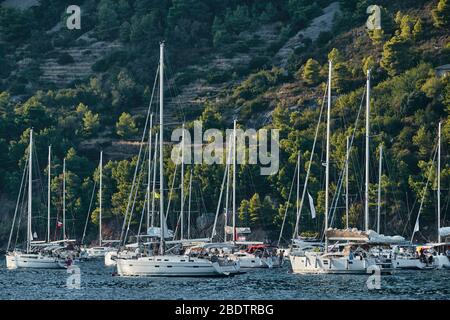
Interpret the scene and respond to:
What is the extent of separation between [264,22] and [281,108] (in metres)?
56.4

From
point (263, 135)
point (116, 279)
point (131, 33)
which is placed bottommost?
point (116, 279)

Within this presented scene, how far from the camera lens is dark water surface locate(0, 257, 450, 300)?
65938mm

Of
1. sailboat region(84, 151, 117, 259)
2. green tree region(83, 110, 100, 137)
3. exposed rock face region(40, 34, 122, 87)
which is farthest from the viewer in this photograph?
exposed rock face region(40, 34, 122, 87)

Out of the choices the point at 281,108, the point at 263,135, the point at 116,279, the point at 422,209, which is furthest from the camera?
the point at 281,108

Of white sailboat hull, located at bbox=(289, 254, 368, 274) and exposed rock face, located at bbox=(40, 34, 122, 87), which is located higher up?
exposed rock face, located at bbox=(40, 34, 122, 87)

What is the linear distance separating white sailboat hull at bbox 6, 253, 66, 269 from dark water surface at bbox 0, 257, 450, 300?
9.22 metres

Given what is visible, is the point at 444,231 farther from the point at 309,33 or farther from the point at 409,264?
the point at 309,33

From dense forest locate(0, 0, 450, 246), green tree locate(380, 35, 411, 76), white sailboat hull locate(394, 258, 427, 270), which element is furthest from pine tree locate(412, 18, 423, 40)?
white sailboat hull locate(394, 258, 427, 270)

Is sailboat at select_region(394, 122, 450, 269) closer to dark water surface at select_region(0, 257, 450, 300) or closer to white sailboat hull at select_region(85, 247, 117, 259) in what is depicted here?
Answer: dark water surface at select_region(0, 257, 450, 300)

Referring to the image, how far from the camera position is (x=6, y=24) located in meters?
197

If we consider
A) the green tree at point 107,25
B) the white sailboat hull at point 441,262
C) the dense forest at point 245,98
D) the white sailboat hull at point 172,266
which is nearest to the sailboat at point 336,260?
the white sailboat hull at point 172,266

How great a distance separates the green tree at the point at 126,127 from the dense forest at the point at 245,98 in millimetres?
167
